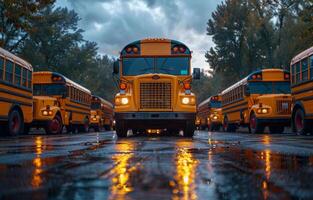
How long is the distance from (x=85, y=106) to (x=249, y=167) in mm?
20830

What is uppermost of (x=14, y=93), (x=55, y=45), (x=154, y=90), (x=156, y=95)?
(x=55, y=45)

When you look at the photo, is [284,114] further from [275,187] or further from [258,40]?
[258,40]

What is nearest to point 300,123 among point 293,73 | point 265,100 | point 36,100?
point 293,73

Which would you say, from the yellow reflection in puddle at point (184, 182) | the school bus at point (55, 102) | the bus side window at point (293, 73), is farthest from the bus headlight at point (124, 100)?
the yellow reflection in puddle at point (184, 182)

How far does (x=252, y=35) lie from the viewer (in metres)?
39.8

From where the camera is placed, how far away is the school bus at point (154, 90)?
448 inches

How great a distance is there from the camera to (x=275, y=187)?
8.54 ft

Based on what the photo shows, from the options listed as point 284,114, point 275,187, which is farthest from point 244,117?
point 275,187

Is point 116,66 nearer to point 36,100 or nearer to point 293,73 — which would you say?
point 293,73

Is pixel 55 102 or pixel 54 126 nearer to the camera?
pixel 54 126

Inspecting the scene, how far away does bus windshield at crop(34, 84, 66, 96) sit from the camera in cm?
1884

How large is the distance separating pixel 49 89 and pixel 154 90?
8.69m

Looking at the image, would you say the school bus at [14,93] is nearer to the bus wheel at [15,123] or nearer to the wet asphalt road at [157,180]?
the bus wheel at [15,123]

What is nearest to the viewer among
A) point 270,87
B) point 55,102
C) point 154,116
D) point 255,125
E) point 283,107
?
point 154,116
